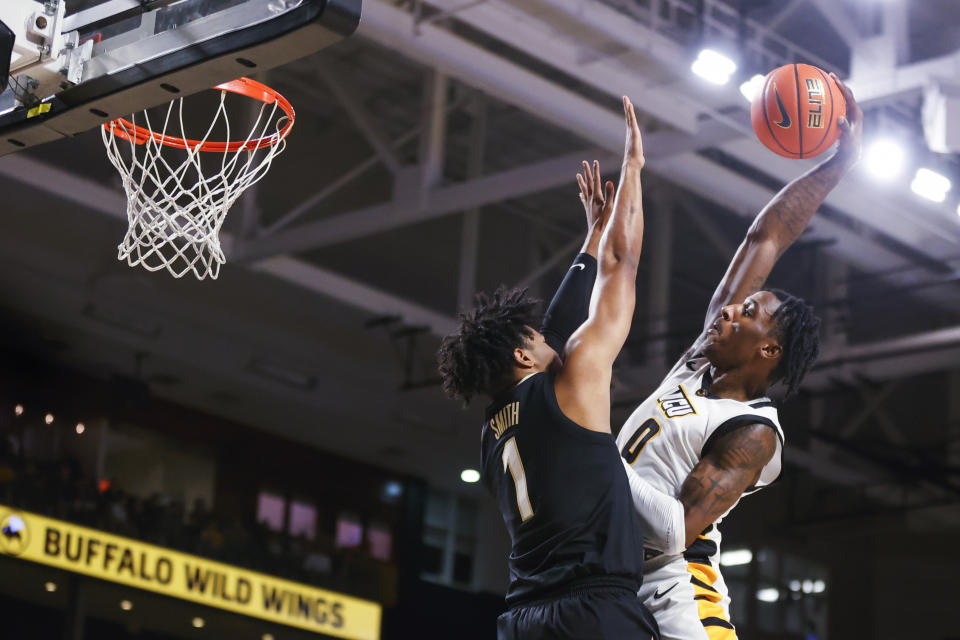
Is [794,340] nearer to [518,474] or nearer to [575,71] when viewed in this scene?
[518,474]

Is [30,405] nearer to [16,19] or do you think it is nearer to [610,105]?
[610,105]

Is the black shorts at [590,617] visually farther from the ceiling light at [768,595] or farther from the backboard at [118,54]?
the ceiling light at [768,595]

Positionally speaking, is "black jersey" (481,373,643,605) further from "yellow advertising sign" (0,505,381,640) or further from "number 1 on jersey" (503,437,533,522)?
"yellow advertising sign" (0,505,381,640)

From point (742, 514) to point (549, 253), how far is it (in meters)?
6.54

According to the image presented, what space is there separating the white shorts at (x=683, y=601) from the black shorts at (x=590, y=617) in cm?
28

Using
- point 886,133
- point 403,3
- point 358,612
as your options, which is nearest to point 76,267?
point 358,612

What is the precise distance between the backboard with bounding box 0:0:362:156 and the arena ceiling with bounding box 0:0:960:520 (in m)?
4.64

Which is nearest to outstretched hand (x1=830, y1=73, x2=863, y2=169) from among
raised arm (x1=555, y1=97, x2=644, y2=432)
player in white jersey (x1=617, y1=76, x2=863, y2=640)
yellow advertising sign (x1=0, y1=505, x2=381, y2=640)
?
player in white jersey (x1=617, y1=76, x2=863, y2=640)

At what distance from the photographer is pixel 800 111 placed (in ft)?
17.4

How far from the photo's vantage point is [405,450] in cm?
1927

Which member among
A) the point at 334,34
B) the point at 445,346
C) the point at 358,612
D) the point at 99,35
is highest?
the point at 358,612

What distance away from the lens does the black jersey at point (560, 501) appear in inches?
133

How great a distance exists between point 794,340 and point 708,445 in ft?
1.47

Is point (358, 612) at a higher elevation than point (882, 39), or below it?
below
